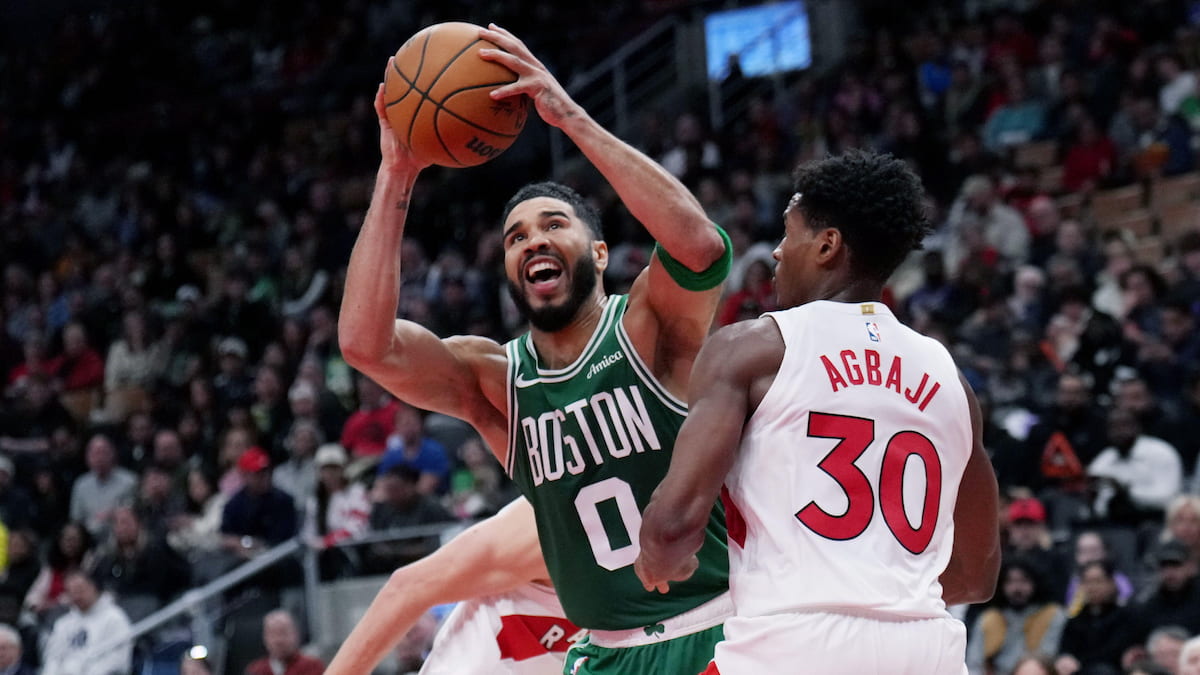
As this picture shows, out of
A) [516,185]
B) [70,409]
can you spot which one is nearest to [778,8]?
[516,185]

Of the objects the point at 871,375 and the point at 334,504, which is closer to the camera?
the point at 871,375

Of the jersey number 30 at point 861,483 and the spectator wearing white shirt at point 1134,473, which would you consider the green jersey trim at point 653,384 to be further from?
the spectator wearing white shirt at point 1134,473

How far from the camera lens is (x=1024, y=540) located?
28.2 feet

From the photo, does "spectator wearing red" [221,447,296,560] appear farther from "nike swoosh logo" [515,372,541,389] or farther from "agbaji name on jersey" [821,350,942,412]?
"agbaji name on jersey" [821,350,942,412]

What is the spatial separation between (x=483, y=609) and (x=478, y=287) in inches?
354

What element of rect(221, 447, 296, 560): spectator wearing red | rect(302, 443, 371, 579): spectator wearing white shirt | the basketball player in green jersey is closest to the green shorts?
the basketball player in green jersey

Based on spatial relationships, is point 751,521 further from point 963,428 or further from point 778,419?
point 963,428

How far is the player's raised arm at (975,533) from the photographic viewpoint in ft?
11.4

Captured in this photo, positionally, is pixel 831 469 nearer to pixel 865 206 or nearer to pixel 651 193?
pixel 865 206

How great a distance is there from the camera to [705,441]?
122 inches

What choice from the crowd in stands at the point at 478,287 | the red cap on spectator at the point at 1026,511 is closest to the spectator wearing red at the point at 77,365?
the crowd in stands at the point at 478,287

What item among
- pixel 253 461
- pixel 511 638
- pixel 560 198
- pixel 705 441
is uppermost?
pixel 560 198

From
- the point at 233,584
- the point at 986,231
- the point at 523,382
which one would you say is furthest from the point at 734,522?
the point at 986,231

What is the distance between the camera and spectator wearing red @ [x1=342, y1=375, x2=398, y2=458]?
481 inches
